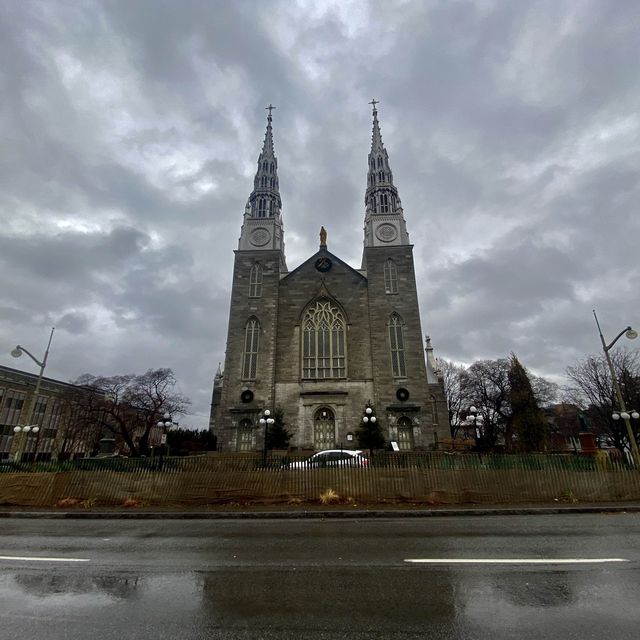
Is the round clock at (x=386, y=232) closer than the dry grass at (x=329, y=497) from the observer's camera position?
No

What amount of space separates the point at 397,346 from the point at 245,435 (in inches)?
611

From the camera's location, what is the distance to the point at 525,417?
127 feet

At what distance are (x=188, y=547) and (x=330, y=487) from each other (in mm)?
6955

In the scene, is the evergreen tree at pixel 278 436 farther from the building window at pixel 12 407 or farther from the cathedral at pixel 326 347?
the building window at pixel 12 407

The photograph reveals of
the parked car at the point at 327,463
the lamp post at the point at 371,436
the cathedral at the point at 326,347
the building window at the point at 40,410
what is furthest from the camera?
the building window at the point at 40,410

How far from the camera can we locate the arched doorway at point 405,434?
Result: 103 feet

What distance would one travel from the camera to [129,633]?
3852 millimetres

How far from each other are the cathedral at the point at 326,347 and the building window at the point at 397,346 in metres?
0.09

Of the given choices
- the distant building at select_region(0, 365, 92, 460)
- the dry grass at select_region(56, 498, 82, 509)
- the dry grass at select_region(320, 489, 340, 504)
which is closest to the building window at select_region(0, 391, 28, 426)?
the distant building at select_region(0, 365, 92, 460)

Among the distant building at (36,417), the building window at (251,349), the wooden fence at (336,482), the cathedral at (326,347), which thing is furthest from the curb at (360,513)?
the distant building at (36,417)

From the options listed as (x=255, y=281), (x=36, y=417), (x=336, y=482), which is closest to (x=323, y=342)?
(x=255, y=281)

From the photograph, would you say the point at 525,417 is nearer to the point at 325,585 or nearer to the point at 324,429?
the point at 324,429

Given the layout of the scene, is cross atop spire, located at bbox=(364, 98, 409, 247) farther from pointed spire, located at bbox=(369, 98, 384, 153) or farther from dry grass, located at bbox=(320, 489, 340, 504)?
dry grass, located at bbox=(320, 489, 340, 504)

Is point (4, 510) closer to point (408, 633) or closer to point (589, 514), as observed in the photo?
point (408, 633)
